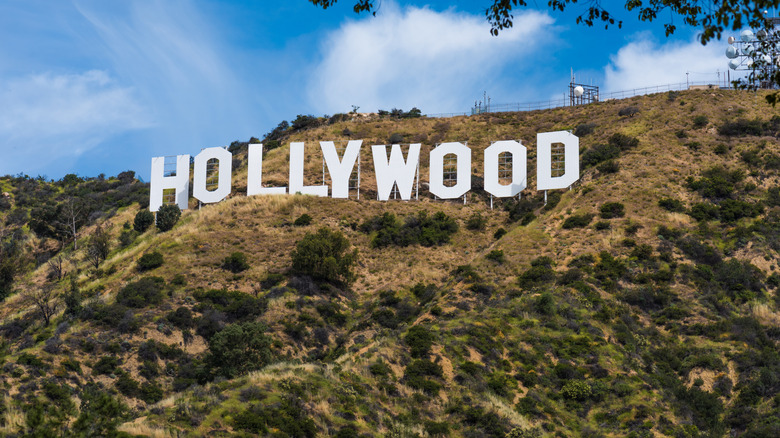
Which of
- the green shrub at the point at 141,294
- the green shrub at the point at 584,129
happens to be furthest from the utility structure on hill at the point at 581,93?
the green shrub at the point at 141,294

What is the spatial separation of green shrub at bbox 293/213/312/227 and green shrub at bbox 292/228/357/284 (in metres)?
5.14

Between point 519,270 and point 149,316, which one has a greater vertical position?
point 519,270

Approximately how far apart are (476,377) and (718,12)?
2484 centimetres

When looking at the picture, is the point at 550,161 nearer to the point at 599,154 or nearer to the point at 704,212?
the point at 599,154

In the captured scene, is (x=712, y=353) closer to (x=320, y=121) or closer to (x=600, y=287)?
(x=600, y=287)

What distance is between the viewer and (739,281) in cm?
4147

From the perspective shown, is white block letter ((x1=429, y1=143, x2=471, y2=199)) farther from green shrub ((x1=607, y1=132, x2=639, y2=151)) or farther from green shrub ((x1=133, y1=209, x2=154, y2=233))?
green shrub ((x1=133, y1=209, x2=154, y2=233))

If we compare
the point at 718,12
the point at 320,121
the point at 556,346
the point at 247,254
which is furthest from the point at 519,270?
the point at 320,121

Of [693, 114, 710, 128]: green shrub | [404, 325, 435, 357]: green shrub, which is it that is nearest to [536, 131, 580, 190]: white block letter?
[693, 114, 710, 128]: green shrub

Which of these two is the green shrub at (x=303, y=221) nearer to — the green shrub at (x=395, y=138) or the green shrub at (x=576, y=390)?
the green shrub at (x=395, y=138)

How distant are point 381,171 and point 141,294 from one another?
23435 mm

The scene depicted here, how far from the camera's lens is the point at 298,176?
2312 inches

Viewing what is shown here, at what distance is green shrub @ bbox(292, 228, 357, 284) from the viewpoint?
4562 cm

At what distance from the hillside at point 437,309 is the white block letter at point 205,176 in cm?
148
